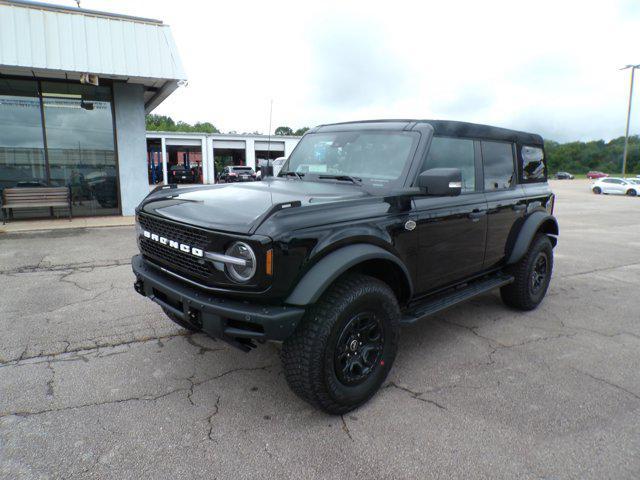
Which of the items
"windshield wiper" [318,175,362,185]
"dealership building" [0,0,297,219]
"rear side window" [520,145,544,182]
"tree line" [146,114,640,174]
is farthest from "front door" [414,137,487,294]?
"tree line" [146,114,640,174]

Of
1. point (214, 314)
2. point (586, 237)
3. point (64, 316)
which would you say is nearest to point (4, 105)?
point (64, 316)

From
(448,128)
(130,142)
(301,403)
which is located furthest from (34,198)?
(448,128)

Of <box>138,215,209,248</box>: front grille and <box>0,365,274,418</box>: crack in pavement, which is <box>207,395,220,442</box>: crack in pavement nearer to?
<box>0,365,274,418</box>: crack in pavement

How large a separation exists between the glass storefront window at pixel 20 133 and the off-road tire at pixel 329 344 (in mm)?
10857

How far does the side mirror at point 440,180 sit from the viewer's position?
289 centimetres

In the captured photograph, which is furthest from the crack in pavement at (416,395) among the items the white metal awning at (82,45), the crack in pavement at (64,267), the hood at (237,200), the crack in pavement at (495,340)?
the white metal awning at (82,45)

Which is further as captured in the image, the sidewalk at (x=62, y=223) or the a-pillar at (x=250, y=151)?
the a-pillar at (x=250, y=151)

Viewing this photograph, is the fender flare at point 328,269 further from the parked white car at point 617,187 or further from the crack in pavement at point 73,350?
the parked white car at point 617,187

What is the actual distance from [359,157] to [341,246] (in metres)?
1.21

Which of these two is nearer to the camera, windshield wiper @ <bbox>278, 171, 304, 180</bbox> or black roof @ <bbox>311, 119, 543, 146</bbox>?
black roof @ <bbox>311, 119, 543, 146</bbox>

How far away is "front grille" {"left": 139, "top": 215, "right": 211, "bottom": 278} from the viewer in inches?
101

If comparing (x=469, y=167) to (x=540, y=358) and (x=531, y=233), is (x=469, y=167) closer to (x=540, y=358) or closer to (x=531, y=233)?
(x=531, y=233)

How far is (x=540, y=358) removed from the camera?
A: 3.56 m

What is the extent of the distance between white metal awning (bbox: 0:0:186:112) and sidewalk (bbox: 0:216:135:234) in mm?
3362
